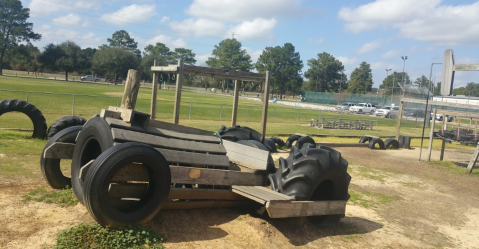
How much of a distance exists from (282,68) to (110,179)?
376 feet

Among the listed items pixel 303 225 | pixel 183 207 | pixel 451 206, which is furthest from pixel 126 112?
pixel 451 206

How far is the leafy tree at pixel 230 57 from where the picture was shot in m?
117

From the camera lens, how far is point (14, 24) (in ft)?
338

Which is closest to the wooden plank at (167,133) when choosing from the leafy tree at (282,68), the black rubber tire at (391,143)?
the black rubber tire at (391,143)

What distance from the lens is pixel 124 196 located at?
14.2 feet

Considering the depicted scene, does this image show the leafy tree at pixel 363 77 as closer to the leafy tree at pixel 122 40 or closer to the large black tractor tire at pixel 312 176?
the leafy tree at pixel 122 40

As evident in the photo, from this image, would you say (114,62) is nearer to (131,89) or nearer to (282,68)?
(282,68)

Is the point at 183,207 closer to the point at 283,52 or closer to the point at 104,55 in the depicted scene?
the point at 104,55

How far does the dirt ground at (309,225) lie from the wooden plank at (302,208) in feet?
0.97

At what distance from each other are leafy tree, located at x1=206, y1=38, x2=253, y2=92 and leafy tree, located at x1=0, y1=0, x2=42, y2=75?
170 feet

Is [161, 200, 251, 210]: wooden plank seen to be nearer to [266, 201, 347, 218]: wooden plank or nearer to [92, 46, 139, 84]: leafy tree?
[266, 201, 347, 218]: wooden plank

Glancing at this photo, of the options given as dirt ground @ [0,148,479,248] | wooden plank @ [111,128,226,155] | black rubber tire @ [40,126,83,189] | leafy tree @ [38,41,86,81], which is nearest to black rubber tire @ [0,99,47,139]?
dirt ground @ [0,148,479,248]

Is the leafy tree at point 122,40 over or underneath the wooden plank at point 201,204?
over

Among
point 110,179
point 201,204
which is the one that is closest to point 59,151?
point 110,179
